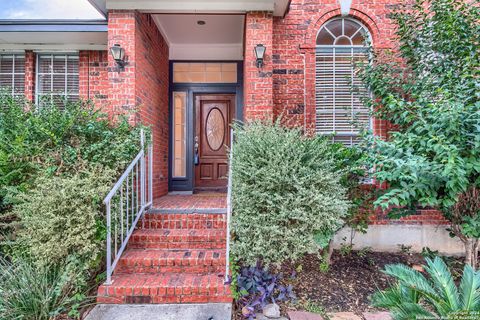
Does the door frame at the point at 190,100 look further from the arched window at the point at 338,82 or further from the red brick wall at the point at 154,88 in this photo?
the arched window at the point at 338,82

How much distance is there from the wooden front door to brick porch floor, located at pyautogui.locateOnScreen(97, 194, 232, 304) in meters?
2.08

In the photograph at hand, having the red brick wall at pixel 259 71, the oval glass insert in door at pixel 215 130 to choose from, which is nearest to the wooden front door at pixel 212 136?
the oval glass insert in door at pixel 215 130

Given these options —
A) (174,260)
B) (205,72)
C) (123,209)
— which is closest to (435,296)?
(174,260)

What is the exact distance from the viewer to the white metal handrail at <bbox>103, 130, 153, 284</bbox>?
9.62 feet

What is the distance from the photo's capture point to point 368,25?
194 inches

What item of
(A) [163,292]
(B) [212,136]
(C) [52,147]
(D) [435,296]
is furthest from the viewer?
(B) [212,136]

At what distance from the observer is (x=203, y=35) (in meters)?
5.48

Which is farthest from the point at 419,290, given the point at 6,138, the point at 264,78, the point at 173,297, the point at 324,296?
the point at 6,138

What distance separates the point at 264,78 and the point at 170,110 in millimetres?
2442

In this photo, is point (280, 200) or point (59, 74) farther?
point (59, 74)

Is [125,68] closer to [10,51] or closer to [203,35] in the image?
[203,35]

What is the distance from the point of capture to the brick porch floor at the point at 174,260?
9.30ft

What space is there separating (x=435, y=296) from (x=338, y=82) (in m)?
Answer: 3.71

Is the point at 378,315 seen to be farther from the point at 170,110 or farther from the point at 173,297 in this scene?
the point at 170,110
